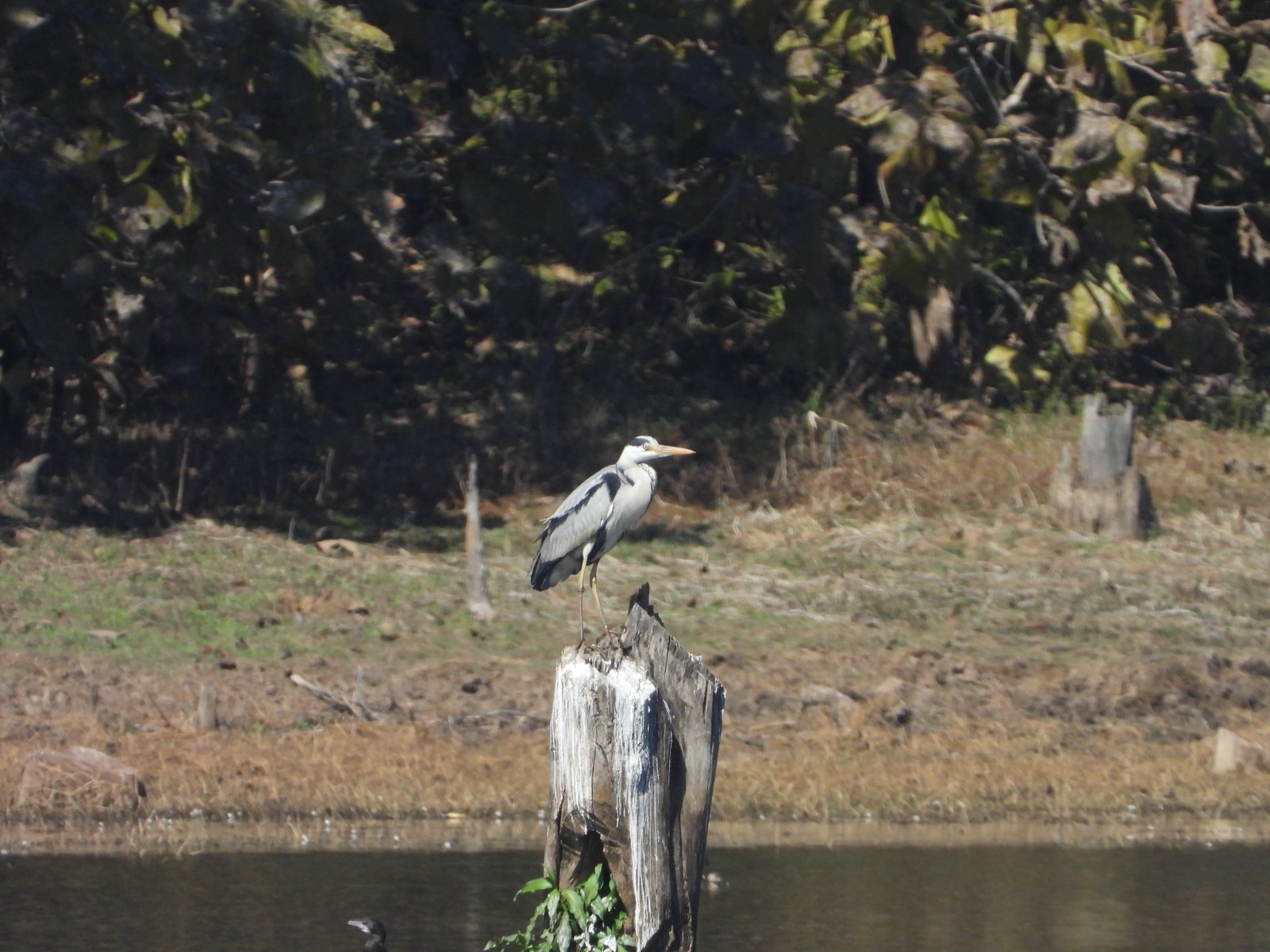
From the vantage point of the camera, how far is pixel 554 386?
53.0 feet

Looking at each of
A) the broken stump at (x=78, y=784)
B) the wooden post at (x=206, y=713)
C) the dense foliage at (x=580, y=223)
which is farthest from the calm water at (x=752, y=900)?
the dense foliage at (x=580, y=223)

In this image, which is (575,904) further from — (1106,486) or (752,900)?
(1106,486)

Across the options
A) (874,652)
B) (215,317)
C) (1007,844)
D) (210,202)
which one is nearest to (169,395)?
(215,317)

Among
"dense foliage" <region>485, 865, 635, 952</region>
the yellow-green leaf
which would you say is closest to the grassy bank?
the yellow-green leaf

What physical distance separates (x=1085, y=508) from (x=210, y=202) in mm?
6622

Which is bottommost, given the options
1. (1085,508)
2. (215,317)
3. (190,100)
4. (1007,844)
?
(1007,844)

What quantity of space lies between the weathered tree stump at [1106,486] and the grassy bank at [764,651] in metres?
0.21

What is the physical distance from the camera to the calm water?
7316 millimetres

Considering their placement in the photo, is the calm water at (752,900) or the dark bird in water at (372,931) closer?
the dark bird in water at (372,931)

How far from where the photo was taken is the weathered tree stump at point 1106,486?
1362 cm

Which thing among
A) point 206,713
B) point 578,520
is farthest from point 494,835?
point 578,520

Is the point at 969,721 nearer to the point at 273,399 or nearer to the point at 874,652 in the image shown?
the point at 874,652

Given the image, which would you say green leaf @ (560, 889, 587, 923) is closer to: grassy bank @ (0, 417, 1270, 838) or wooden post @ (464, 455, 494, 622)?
grassy bank @ (0, 417, 1270, 838)

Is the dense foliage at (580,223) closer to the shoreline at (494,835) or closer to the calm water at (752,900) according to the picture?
the shoreline at (494,835)
